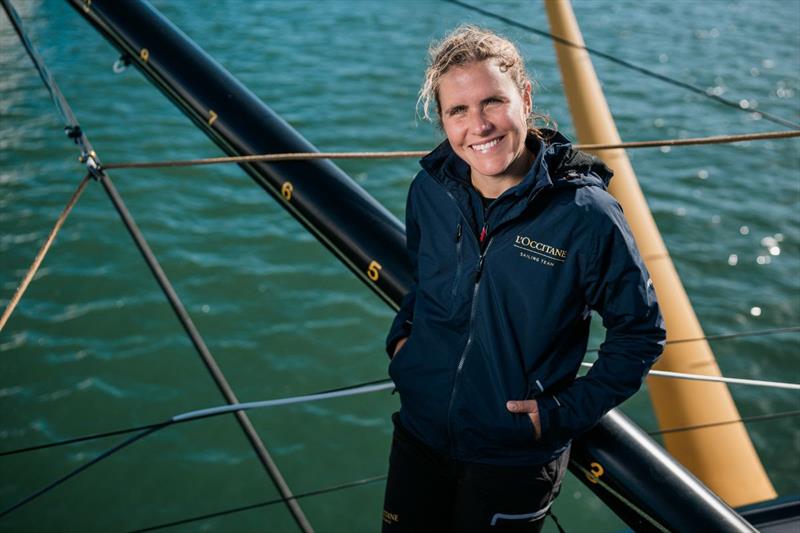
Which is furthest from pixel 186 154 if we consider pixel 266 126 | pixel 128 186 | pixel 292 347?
pixel 266 126

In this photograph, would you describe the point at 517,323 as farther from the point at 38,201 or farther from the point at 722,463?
the point at 38,201

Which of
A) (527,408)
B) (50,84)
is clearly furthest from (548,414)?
(50,84)

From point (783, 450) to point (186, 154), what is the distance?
5995 mm

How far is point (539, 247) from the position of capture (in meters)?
1.72

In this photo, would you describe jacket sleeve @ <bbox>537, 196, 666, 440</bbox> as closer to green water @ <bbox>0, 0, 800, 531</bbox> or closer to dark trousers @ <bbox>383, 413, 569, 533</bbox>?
dark trousers @ <bbox>383, 413, 569, 533</bbox>

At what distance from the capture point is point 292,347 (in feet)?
19.8

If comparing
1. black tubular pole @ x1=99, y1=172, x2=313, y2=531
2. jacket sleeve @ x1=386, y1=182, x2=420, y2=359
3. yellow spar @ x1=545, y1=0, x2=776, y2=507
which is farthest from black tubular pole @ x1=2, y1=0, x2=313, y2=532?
yellow spar @ x1=545, y1=0, x2=776, y2=507

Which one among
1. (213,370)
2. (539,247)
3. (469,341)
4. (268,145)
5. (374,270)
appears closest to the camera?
(539,247)

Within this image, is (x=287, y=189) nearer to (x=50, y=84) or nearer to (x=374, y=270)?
(x=374, y=270)

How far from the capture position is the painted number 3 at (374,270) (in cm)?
206

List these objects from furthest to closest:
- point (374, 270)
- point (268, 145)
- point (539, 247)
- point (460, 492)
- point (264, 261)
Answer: point (264, 261) → point (268, 145) → point (374, 270) → point (460, 492) → point (539, 247)

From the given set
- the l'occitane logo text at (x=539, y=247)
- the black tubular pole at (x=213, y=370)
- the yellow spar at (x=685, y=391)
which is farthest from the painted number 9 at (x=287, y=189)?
the yellow spar at (x=685, y=391)

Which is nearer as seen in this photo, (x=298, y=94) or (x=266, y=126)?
(x=266, y=126)

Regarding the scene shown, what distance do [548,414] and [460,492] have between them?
328 mm
